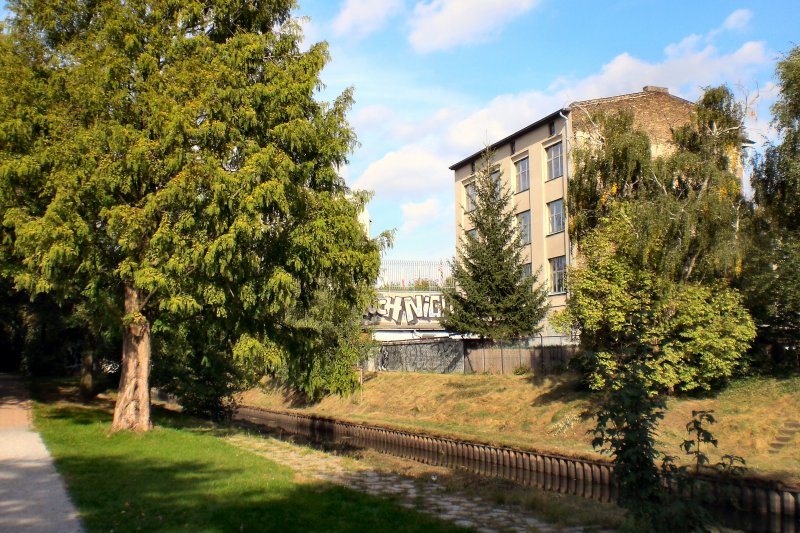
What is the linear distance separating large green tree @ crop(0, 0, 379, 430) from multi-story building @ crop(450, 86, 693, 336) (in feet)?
73.1

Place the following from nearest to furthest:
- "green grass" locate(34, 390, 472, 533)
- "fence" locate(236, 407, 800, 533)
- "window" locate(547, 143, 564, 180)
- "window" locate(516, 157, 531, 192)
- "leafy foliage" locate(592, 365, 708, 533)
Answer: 1. "leafy foliage" locate(592, 365, 708, 533)
2. "green grass" locate(34, 390, 472, 533)
3. "fence" locate(236, 407, 800, 533)
4. "window" locate(547, 143, 564, 180)
5. "window" locate(516, 157, 531, 192)

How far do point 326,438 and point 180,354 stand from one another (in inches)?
319

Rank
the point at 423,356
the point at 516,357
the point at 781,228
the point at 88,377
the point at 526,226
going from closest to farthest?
1. the point at 781,228
2. the point at 88,377
3. the point at 516,357
4. the point at 423,356
5. the point at 526,226

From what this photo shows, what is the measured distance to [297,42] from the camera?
1955 cm

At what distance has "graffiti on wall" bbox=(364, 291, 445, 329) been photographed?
5347 cm

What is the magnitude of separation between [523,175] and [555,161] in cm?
389

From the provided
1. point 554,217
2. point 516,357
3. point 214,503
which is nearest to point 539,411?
point 516,357

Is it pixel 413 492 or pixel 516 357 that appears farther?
pixel 516 357

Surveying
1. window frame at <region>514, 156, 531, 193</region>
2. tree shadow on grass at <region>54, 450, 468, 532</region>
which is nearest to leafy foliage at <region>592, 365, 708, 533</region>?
tree shadow on grass at <region>54, 450, 468, 532</region>

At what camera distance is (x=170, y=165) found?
16.6 metres

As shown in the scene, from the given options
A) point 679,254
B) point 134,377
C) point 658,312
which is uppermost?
point 679,254

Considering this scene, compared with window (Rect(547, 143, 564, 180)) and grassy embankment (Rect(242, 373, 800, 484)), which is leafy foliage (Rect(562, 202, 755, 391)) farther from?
window (Rect(547, 143, 564, 180))

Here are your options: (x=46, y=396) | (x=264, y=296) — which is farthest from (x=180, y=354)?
(x=264, y=296)

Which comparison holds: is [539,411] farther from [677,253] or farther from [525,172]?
[525,172]
